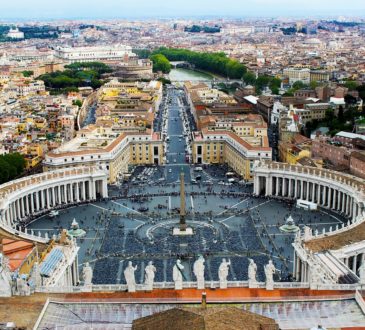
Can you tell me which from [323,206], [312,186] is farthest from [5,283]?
[312,186]

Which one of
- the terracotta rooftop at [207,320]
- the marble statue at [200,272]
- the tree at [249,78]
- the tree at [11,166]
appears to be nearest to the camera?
the terracotta rooftop at [207,320]

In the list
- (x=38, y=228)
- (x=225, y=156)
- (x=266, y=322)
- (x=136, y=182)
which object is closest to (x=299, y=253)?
(x=266, y=322)

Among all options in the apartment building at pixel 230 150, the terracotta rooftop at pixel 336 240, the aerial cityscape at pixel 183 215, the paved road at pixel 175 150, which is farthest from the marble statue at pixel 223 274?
the paved road at pixel 175 150

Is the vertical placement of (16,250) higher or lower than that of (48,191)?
higher

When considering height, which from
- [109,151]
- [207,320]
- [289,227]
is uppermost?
[207,320]

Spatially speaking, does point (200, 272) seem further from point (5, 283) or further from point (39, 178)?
point (39, 178)

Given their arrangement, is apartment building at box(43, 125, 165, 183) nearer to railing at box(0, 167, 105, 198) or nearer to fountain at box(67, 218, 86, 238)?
railing at box(0, 167, 105, 198)

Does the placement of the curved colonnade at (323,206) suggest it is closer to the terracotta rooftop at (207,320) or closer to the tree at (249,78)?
the terracotta rooftop at (207,320)

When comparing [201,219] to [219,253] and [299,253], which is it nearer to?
[219,253]
